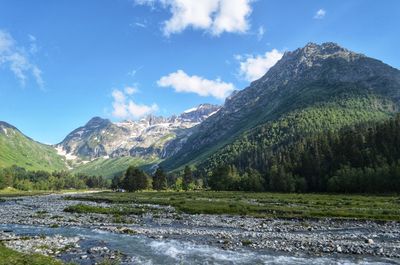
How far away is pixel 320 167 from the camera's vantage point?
524 feet

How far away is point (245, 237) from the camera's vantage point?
139 feet

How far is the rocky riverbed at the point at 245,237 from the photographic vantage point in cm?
3353

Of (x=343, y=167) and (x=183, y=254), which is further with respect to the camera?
(x=343, y=167)

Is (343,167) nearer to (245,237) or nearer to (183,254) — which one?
(245,237)

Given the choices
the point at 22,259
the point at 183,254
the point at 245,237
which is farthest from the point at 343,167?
the point at 22,259

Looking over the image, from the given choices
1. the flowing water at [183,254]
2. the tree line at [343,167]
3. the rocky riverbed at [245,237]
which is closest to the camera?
the flowing water at [183,254]

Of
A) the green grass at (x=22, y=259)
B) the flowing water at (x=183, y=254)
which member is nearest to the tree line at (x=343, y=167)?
the flowing water at (x=183, y=254)

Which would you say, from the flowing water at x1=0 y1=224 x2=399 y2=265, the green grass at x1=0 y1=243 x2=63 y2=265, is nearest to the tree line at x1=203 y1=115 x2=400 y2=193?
the flowing water at x1=0 y1=224 x2=399 y2=265

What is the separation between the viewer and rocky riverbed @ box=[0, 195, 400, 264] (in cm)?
3353

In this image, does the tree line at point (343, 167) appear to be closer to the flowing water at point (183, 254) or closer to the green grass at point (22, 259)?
the flowing water at point (183, 254)

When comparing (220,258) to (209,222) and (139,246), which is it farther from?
(209,222)

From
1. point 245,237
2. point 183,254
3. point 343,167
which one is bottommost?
point 183,254

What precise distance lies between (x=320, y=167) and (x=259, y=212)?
327 ft

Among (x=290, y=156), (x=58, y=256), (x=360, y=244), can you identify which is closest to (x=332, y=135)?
(x=290, y=156)
